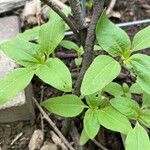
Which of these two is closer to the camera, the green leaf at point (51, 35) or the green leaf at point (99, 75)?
the green leaf at point (99, 75)

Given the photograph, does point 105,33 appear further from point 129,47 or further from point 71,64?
point 71,64

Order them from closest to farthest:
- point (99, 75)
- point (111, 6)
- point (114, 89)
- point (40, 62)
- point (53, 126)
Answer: point (99, 75), point (40, 62), point (114, 89), point (53, 126), point (111, 6)

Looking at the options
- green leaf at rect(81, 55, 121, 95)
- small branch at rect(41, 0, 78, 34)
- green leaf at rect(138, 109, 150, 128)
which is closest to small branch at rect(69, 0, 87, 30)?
small branch at rect(41, 0, 78, 34)

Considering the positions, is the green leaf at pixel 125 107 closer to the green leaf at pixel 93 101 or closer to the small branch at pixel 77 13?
the green leaf at pixel 93 101

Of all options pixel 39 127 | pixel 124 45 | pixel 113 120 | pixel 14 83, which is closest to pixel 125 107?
pixel 113 120

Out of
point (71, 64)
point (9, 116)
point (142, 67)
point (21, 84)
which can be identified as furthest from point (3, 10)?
point (142, 67)

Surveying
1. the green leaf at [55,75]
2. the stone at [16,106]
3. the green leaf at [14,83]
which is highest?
the green leaf at [55,75]

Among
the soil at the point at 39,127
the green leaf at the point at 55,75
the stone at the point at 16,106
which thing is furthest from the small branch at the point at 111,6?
the green leaf at the point at 55,75

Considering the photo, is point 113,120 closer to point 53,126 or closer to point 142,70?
point 142,70
